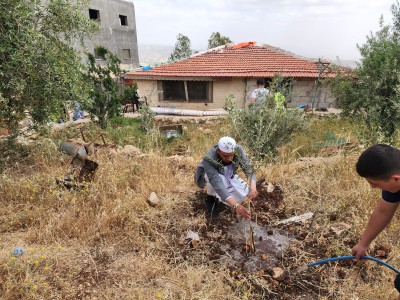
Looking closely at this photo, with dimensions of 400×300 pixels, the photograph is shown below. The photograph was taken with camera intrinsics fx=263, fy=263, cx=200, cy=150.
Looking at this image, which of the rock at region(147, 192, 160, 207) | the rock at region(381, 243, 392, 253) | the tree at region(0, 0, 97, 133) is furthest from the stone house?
the rock at region(381, 243, 392, 253)

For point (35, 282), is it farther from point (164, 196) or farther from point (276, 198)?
point (276, 198)

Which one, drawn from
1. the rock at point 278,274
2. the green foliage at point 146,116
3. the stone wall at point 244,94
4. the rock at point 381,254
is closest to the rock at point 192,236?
the rock at point 278,274

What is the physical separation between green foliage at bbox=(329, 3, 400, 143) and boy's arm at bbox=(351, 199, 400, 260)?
2.21 meters

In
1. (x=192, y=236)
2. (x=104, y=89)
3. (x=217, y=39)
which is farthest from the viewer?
(x=217, y=39)

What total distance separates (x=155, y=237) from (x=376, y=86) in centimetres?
460

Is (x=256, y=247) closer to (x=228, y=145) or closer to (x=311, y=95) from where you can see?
(x=228, y=145)

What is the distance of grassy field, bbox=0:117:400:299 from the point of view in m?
2.09

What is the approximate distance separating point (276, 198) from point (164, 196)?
1.45 metres

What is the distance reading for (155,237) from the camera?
2709mm

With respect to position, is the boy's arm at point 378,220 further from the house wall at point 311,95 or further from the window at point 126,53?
the window at point 126,53

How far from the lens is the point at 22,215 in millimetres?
2873

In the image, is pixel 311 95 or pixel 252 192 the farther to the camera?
pixel 311 95

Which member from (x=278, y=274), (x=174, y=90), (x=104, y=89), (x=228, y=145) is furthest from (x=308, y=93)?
(x=278, y=274)

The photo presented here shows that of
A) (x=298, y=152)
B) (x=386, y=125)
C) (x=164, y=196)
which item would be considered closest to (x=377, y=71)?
(x=386, y=125)
